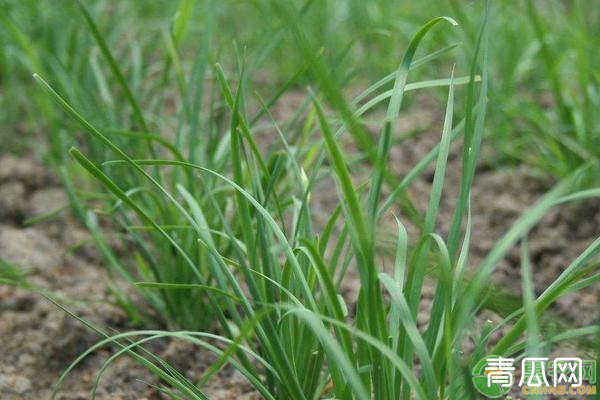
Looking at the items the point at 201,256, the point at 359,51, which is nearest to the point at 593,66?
the point at 359,51

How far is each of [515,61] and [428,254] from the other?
149 cm

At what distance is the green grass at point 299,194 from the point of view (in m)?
1.04

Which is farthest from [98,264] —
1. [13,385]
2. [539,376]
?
[539,376]

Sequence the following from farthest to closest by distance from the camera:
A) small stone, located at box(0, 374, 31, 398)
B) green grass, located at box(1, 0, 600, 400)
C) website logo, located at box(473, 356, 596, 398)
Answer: small stone, located at box(0, 374, 31, 398), website logo, located at box(473, 356, 596, 398), green grass, located at box(1, 0, 600, 400)

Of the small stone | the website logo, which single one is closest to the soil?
the small stone

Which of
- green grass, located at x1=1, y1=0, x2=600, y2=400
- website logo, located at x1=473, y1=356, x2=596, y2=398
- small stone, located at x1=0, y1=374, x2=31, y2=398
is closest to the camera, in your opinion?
green grass, located at x1=1, y1=0, x2=600, y2=400

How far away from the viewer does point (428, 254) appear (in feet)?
3.61

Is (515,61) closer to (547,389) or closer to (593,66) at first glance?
(593,66)

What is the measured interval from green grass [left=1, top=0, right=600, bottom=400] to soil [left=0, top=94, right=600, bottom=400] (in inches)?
2.0

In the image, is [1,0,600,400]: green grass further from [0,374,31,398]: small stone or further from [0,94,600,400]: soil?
[0,374,31,398]: small stone

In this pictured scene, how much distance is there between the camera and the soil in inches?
58.8

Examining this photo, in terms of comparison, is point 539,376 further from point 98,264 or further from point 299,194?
point 98,264

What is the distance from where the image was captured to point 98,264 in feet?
6.27

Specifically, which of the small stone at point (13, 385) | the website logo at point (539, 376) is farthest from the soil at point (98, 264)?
the website logo at point (539, 376)
